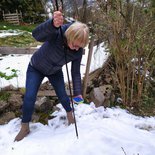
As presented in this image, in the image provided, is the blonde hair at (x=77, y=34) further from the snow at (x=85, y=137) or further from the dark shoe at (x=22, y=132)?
the dark shoe at (x=22, y=132)

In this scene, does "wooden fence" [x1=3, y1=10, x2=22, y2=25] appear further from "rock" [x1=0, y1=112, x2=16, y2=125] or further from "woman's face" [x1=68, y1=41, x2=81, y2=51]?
"woman's face" [x1=68, y1=41, x2=81, y2=51]

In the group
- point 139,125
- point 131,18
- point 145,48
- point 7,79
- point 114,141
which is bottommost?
point 139,125

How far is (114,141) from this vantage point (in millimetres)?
3156

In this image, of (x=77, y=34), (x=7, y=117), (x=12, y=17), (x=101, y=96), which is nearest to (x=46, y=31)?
(x=77, y=34)

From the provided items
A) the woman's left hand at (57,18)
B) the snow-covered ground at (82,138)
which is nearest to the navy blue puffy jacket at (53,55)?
the woman's left hand at (57,18)

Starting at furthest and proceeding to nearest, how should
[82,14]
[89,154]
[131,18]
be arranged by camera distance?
[82,14] → [131,18] → [89,154]

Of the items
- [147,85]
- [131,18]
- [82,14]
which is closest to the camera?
[131,18]

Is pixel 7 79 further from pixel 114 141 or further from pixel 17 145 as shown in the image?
pixel 114 141

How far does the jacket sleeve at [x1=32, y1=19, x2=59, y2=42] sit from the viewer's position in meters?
2.78

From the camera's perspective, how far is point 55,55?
310cm

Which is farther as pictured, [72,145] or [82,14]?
[82,14]

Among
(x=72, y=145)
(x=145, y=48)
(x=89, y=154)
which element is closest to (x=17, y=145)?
(x=72, y=145)

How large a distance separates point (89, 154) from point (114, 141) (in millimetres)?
342

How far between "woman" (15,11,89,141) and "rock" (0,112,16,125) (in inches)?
25.9
